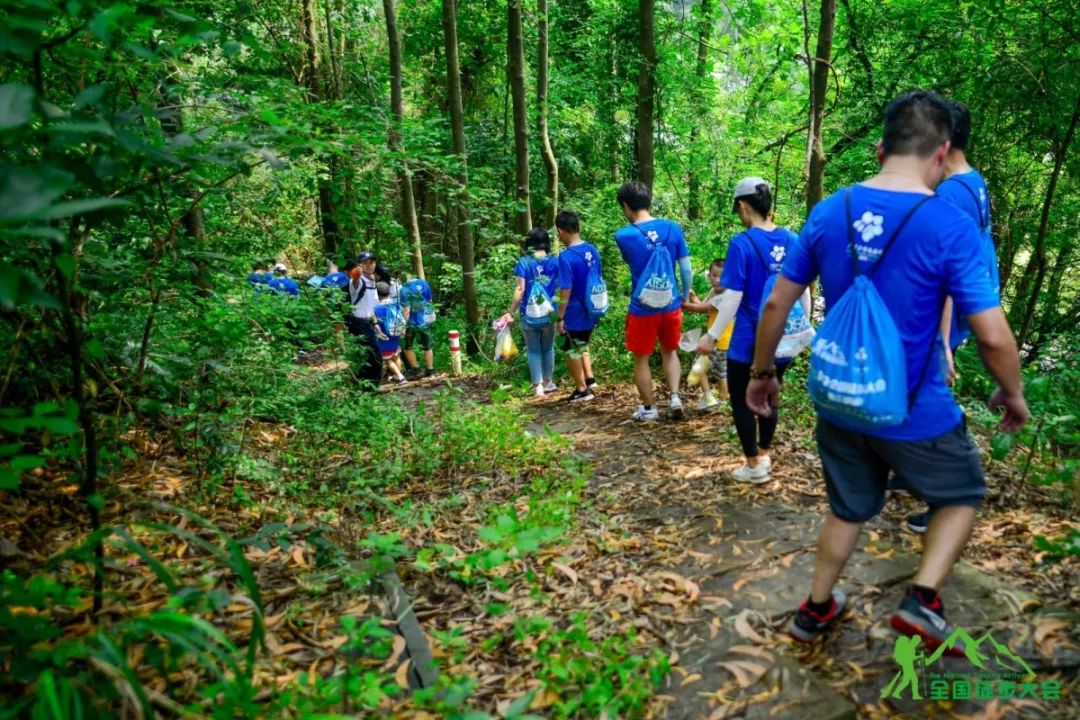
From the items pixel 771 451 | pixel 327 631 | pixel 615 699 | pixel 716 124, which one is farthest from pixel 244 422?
pixel 716 124

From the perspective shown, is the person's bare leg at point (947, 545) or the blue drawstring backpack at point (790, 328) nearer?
the person's bare leg at point (947, 545)

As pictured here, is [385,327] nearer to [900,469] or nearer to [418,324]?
[418,324]

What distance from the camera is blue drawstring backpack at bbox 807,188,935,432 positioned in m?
2.51

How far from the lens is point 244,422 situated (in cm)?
516

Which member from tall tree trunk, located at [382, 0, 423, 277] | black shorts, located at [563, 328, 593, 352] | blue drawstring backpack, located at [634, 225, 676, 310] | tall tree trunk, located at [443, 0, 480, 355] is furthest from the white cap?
tall tree trunk, located at [382, 0, 423, 277]

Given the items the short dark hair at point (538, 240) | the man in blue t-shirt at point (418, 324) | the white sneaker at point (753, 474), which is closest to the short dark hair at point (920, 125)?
the white sneaker at point (753, 474)

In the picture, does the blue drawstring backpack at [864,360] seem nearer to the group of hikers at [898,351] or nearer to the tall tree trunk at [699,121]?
the group of hikers at [898,351]

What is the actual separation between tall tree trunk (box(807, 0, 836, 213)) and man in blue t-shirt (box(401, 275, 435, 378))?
600 centimetres

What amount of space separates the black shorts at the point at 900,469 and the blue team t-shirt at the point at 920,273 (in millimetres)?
61

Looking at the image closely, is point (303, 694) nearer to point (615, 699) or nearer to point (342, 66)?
point (615, 699)

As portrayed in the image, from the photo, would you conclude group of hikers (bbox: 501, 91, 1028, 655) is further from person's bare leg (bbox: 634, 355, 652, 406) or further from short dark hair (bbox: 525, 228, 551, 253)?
short dark hair (bbox: 525, 228, 551, 253)

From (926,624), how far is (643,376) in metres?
4.11

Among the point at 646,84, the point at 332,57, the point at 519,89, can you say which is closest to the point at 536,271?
the point at 646,84

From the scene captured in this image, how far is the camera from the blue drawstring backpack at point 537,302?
26.2ft
